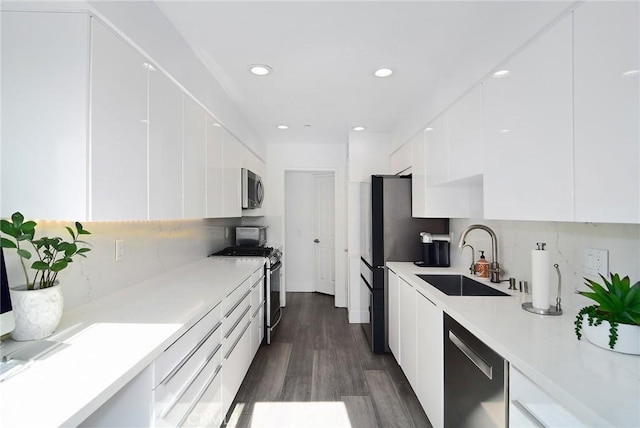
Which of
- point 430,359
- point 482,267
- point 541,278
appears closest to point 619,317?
point 541,278

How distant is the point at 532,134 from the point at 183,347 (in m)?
1.83

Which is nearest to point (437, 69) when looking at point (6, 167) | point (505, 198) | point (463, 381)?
point (505, 198)

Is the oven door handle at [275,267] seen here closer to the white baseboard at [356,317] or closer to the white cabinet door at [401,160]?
the white baseboard at [356,317]

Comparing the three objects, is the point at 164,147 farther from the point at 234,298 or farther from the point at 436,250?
the point at 436,250

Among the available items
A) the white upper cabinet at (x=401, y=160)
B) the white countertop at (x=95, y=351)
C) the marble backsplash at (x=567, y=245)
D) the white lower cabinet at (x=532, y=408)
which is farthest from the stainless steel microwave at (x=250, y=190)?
the white lower cabinet at (x=532, y=408)

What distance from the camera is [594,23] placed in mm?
1005

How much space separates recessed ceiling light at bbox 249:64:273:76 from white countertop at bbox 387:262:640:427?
1.94 meters

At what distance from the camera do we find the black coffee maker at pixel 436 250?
8.85 feet

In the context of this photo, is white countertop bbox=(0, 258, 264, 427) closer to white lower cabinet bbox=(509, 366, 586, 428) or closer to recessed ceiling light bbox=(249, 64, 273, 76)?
white lower cabinet bbox=(509, 366, 586, 428)

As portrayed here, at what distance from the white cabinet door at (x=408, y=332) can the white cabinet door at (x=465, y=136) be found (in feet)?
3.05

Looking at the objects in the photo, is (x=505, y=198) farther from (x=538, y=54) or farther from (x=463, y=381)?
(x=463, y=381)

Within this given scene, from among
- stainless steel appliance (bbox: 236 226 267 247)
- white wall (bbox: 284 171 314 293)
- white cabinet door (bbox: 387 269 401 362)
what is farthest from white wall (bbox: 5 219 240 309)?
white wall (bbox: 284 171 314 293)

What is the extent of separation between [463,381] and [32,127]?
6.93 ft

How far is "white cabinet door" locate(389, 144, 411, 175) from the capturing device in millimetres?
3020
